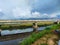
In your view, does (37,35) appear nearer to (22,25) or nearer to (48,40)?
(48,40)

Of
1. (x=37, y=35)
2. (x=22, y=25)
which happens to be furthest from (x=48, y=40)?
(x=22, y=25)

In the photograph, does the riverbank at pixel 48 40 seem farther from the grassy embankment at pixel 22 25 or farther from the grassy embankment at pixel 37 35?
the grassy embankment at pixel 22 25

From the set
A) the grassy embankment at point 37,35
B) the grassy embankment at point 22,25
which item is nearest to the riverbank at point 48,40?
the grassy embankment at point 37,35

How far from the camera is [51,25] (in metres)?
3.56

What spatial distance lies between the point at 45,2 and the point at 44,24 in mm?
497

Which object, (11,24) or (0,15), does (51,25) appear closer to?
(11,24)

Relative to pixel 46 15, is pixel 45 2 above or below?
above

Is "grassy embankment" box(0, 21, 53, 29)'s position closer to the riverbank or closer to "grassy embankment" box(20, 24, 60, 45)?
"grassy embankment" box(20, 24, 60, 45)

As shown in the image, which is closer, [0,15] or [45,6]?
[0,15]

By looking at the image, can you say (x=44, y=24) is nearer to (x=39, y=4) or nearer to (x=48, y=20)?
(x=48, y=20)

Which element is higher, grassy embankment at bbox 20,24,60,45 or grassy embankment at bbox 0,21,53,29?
grassy embankment at bbox 0,21,53,29

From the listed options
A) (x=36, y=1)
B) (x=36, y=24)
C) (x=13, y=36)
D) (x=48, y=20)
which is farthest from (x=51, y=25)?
(x=13, y=36)

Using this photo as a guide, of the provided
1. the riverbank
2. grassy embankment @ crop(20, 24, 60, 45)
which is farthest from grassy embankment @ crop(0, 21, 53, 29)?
the riverbank

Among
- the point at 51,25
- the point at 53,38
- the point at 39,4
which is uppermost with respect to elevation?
the point at 39,4
